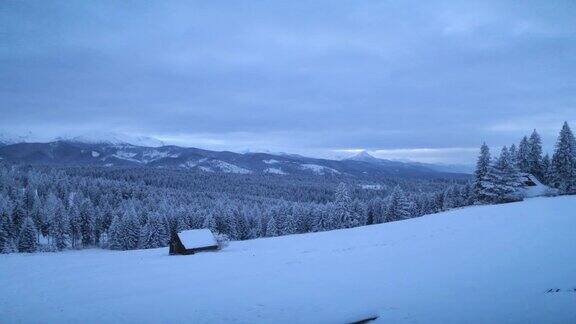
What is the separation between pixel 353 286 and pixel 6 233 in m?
73.1

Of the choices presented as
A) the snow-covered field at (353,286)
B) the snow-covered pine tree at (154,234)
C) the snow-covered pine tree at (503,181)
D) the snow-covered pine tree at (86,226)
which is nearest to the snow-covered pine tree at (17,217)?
the snow-covered pine tree at (86,226)

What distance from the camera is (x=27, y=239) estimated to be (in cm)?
5947

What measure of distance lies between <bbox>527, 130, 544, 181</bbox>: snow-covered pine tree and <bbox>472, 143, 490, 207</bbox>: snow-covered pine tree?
10.2 metres

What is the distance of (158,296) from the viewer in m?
18.7

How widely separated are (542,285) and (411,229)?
80.5 feet

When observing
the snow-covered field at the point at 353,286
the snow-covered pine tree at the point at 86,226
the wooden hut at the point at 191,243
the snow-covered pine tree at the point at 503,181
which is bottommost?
the snow-covered pine tree at the point at 86,226

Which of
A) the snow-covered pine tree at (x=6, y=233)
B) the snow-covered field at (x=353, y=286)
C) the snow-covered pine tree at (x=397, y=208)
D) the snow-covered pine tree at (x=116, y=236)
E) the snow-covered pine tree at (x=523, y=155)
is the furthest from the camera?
the snow-covered pine tree at (x=397, y=208)

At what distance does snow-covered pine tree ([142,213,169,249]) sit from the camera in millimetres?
66056

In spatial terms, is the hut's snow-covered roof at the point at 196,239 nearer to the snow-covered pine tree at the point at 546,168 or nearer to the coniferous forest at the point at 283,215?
the coniferous forest at the point at 283,215

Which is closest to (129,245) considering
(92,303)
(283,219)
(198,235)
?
(198,235)

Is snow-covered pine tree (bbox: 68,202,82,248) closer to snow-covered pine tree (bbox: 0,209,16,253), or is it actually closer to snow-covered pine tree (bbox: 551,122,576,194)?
snow-covered pine tree (bbox: 0,209,16,253)

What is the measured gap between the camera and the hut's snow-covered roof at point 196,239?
43406mm

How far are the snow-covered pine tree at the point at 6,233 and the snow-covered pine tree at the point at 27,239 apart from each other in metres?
2.29

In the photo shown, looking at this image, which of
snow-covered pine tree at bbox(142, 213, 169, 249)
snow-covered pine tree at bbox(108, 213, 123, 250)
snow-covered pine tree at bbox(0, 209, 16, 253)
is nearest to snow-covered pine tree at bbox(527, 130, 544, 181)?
snow-covered pine tree at bbox(142, 213, 169, 249)
